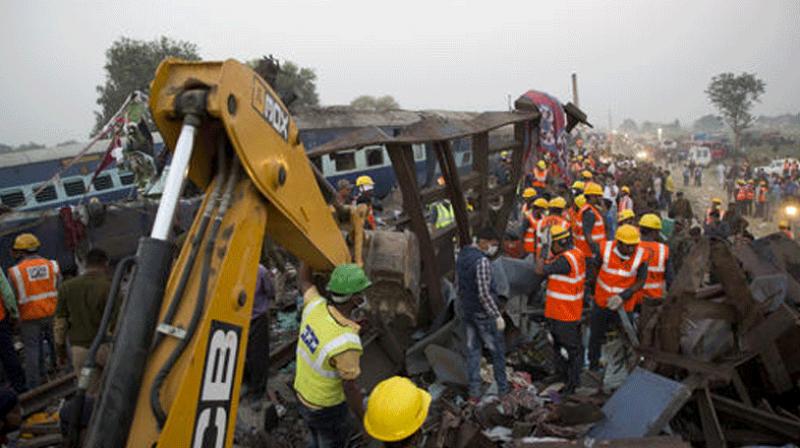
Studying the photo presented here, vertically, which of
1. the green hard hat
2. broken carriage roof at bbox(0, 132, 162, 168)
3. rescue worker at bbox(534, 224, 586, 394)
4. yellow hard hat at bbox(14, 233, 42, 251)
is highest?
broken carriage roof at bbox(0, 132, 162, 168)

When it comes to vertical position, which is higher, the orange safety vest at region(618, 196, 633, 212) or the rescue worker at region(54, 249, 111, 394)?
the rescue worker at region(54, 249, 111, 394)

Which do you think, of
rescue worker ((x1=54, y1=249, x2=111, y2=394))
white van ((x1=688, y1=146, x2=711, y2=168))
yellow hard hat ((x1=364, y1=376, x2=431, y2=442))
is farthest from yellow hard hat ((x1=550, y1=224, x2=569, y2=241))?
white van ((x1=688, y1=146, x2=711, y2=168))

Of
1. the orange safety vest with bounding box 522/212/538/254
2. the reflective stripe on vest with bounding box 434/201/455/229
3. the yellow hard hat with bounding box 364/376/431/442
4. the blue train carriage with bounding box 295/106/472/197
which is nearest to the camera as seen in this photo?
the yellow hard hat with bounding box 364/376/431/442

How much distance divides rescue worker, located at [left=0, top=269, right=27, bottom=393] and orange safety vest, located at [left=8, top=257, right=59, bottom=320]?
0.37 ft

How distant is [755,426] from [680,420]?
20.6 inches

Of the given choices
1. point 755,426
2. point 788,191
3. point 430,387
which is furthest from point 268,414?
point 788,191

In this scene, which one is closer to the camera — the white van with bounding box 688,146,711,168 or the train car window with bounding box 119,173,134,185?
the train car window with bounding box 119,173,134,185

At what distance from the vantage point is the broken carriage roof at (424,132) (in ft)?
12.9

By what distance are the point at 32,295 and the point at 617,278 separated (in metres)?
6.78

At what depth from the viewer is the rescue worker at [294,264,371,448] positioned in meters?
2.89

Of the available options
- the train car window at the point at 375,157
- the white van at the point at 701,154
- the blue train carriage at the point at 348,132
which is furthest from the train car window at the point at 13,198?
the white van at the point at 701,154

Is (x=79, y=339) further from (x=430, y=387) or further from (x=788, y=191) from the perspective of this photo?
(x=788, y=191)

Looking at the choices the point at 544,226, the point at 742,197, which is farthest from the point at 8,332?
the point at 742,197

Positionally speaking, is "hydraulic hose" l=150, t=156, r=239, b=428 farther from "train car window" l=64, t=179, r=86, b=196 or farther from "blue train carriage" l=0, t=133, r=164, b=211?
"train car window" l=64, t=179, r=86, b=196
